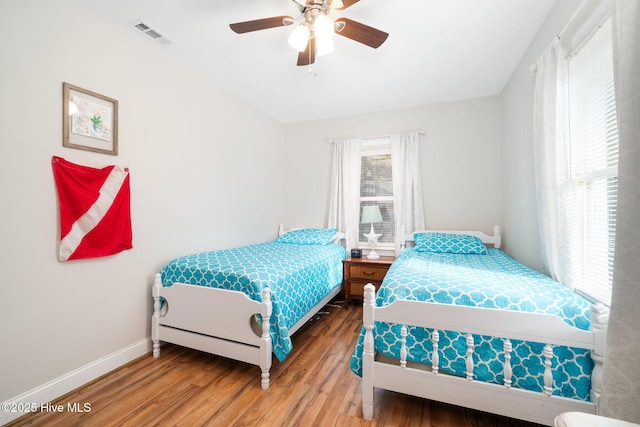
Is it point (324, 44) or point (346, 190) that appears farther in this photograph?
point (346, 190)

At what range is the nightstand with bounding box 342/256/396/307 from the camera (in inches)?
121

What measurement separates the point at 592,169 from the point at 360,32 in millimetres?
1548

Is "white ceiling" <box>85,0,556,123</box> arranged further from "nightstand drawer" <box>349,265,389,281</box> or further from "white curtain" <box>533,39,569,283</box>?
"nightstand drawer" <box>349,265,389,281</box>

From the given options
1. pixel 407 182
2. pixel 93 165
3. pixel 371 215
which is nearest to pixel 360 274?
pixel 371 215

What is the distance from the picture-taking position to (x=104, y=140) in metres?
1.91

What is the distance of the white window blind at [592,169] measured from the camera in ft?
4.37

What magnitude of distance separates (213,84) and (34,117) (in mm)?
1606

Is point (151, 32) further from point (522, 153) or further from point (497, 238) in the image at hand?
point (497, 238)

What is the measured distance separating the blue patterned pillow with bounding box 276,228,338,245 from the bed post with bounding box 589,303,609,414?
2.51 m

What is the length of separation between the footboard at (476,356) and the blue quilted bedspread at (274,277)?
657 mm

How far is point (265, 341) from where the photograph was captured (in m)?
1.73

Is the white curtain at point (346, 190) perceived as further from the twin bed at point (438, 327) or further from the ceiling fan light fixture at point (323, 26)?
the ceiling fan light fixture at point (323, 26)

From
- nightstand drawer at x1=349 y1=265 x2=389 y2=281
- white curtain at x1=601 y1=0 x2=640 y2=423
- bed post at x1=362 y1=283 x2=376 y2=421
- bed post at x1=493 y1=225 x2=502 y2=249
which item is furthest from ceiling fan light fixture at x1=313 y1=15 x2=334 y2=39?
bed post at x1=493 y1=225 x2=502 y2=249

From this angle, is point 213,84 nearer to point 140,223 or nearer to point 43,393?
point 140,223
